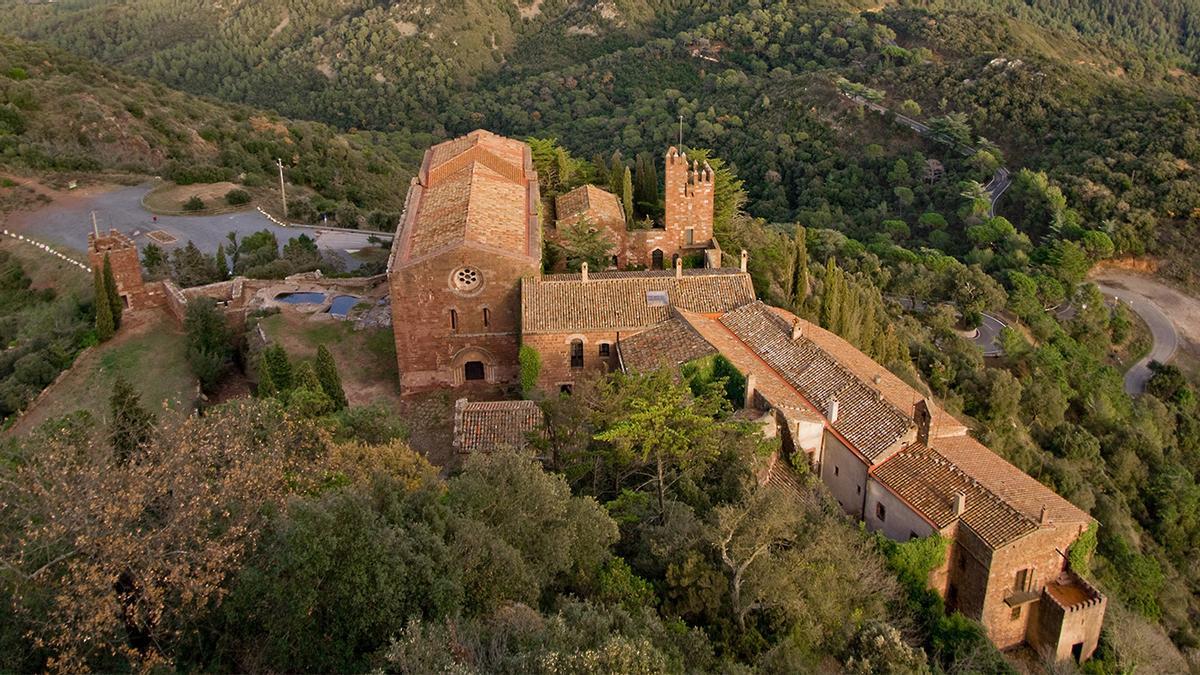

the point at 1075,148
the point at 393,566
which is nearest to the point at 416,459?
the point at 393,566

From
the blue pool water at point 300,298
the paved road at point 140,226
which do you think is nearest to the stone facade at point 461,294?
the blue pool water at point 300,298

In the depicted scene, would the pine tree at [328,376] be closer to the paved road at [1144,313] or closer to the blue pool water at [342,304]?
the blue pool water at [342,304]

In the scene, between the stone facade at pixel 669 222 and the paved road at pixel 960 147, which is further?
the paved road at pixel 960 147

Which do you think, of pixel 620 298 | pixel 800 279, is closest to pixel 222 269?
pixel 620 298

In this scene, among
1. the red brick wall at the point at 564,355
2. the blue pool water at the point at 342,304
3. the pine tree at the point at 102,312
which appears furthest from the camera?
the blue pool water at the point at 342,304

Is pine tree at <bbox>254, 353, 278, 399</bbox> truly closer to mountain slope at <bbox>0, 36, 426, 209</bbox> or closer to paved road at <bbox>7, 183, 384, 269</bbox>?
paved road at <bbox>7, 183, 384, 269</bbox>

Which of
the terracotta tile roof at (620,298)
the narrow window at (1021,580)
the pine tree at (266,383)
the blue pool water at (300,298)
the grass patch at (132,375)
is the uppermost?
the terracotta tile roof at (620,298)

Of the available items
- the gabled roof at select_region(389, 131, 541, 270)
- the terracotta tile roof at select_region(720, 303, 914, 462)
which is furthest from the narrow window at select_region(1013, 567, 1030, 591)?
the gabled roof at select_region(389, 131, 541, 270)
